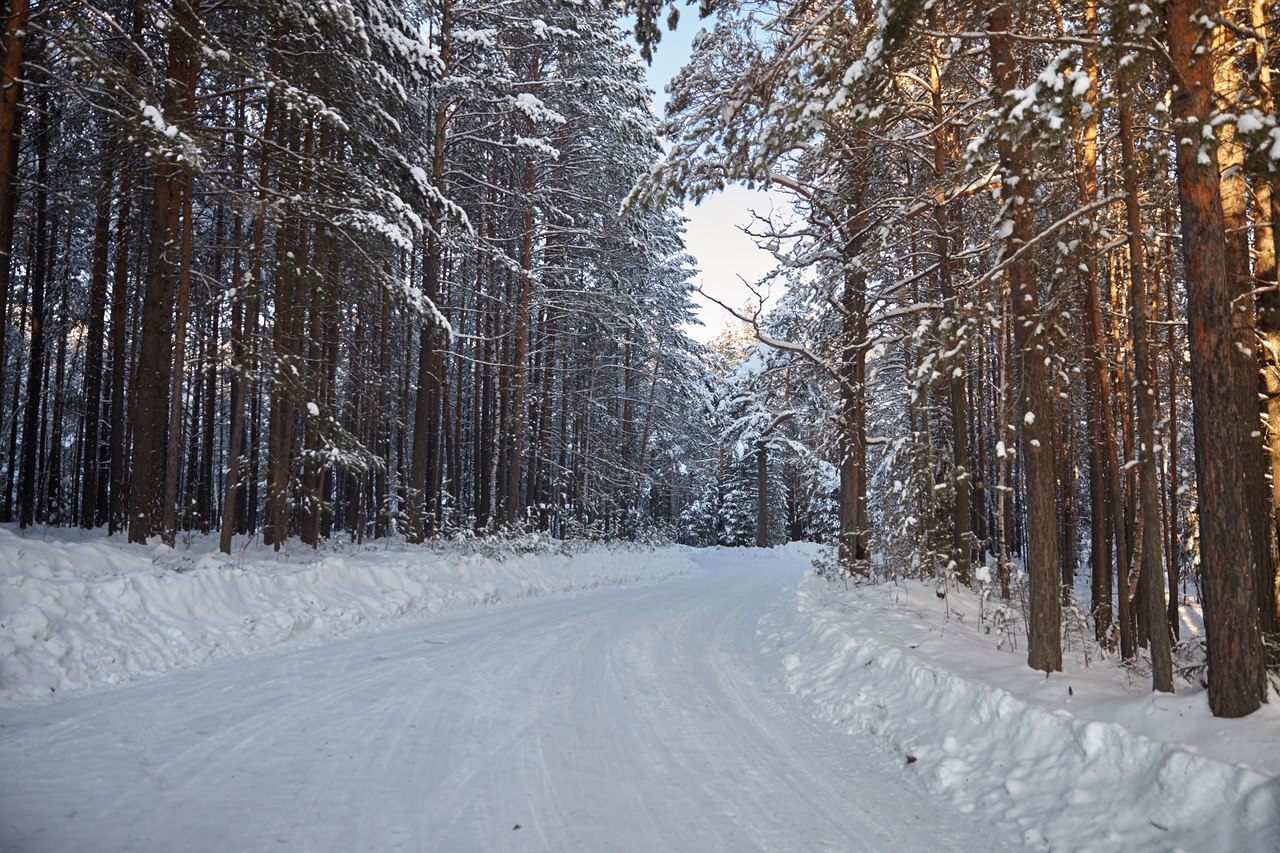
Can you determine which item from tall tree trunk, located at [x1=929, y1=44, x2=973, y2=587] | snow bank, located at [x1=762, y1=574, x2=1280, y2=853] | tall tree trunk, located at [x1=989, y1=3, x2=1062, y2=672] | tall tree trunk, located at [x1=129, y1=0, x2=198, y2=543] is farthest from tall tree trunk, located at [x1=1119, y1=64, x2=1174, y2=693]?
tall tree trunk, located at [x1=129, y1=0, x2=198, y2=543]

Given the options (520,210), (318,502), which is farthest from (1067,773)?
(520,210)

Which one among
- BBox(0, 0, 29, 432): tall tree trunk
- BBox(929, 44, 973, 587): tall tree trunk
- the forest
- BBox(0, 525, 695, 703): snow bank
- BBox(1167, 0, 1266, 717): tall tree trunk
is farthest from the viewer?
BBox(929, 44, 973, 587): tall tree trunk

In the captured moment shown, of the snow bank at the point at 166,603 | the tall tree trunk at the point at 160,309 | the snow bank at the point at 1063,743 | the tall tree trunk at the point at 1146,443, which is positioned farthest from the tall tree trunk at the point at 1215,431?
the tall tree trunk at the point at 160,309

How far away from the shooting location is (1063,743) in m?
4.62

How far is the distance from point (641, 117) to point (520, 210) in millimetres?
4439

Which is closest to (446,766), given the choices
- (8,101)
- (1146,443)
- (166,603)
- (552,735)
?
(552,735)

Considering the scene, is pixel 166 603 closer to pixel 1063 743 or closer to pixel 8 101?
A: pixel 8 101

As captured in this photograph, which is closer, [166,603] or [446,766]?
[446,766]

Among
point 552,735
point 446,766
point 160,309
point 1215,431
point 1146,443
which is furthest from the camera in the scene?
point 160,309

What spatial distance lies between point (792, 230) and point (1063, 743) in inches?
425

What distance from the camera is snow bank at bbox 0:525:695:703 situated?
19.8ft

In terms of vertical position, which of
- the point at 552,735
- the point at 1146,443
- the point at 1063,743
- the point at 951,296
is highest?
the point at 951,296

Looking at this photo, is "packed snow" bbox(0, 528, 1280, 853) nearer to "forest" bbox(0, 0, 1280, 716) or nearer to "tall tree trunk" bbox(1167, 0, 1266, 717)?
"tall tree trunk" bbox(1167, 0, 1266, 717)

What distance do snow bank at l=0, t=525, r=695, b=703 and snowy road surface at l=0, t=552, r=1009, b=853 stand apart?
21.4 inches
